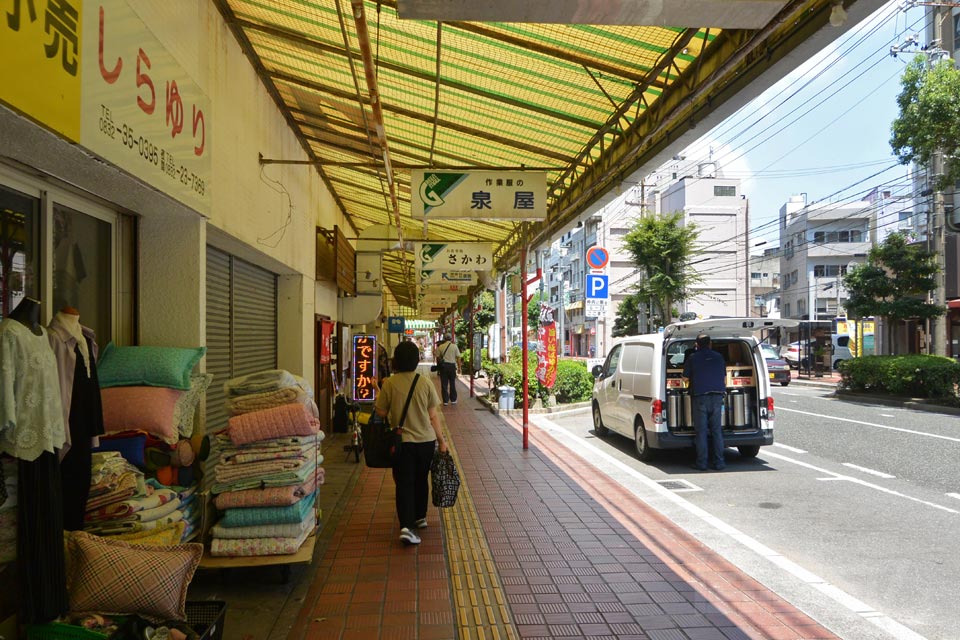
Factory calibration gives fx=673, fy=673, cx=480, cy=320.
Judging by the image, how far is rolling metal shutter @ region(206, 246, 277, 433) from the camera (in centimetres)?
674

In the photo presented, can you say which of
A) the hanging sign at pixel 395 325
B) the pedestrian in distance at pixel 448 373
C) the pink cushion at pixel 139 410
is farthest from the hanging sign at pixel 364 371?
the hanging sign at pixel 395 325

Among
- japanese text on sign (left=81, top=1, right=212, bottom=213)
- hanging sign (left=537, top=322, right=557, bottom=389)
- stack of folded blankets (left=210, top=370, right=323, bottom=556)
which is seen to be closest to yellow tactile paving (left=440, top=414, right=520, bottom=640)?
stack of folded blankets (left=210, top=370, right=323, bottom=556)

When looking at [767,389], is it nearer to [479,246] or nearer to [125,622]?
[479,246]

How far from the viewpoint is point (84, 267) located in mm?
4438

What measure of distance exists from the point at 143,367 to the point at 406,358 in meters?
2.25

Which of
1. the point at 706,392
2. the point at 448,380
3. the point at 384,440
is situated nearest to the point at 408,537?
the point at 384,440

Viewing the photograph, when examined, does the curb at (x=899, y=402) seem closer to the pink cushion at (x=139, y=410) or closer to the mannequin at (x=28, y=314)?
the pink cushion at (x=139, y=410)

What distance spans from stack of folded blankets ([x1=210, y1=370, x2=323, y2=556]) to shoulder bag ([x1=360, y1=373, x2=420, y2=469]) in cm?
91

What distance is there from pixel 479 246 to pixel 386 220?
3182 mm

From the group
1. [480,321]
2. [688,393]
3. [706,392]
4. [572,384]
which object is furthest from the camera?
[480,321]

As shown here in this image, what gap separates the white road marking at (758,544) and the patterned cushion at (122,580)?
13.6ft

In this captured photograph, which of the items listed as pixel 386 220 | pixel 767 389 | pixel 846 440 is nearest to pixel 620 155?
pixel 767 389

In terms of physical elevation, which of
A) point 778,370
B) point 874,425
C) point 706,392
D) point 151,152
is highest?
point 151,152

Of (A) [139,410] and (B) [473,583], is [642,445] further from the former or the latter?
(A) [139,410]
